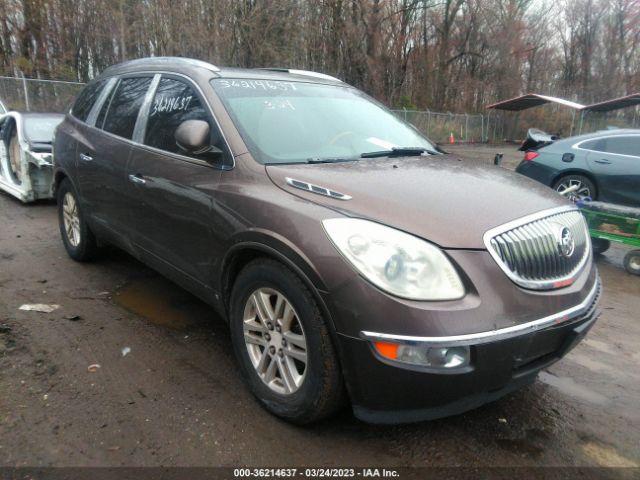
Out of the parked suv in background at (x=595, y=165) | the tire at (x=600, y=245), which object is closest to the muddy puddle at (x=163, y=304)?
the tire at (x=600, y=245)

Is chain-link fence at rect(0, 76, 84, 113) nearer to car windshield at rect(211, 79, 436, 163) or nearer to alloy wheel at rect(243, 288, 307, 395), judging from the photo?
car windshield at rect(211, 79, 436, 163)

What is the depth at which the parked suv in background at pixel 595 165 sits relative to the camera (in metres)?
7.49

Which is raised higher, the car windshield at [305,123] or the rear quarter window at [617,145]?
the car windshield at [305,123]

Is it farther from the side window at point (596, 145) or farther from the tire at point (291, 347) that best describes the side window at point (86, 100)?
the side window at point (596, 145)

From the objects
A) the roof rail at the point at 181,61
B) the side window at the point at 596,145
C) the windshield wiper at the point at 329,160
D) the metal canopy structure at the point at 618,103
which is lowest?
the side window at the point at 596,145

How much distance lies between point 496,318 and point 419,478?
817 millimetres

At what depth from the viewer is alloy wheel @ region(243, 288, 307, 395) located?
250 cm

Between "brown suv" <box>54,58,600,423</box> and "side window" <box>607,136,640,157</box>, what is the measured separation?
5.40 metres

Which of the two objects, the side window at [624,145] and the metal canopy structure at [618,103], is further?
the metal canopy structure at [618,103]

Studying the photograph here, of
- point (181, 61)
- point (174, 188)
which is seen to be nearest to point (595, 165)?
point (181, 61)

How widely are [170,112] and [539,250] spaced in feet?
8.26

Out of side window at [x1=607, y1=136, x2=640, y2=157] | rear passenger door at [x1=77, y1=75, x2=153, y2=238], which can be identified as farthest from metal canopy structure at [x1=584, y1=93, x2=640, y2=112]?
rear passenger door at [x1=77, y1=75, x2=153, y2=238]

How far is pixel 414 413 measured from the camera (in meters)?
2.26

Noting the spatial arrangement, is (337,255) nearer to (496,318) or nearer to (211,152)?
(496,318)
